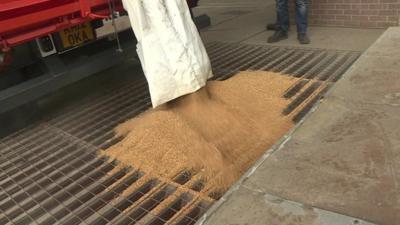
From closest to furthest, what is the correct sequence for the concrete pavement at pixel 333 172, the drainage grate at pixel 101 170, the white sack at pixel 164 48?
the concrete pavement at pixel 333 172
the drainage grate at pixel 101 170
the white sack at pixel 164 48

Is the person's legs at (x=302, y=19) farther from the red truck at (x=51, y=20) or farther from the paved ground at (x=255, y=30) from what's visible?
the red truck at (x=51, y=20)

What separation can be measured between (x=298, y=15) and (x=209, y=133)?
295 centimetres

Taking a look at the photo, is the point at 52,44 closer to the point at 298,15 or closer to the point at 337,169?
the point at 337,169

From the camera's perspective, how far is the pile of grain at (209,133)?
292 centimetres

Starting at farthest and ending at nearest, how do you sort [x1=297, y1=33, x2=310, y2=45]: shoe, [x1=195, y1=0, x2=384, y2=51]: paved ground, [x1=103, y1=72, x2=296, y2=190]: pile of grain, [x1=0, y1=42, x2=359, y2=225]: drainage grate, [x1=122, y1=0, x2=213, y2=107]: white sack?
[x1=297, y1=33, x2=310, y2=45]: shoe → [x1=195, y1=0, x2=384, y2=51]: paved ground → [x1=122, y1=0, x2=213, y2=107]: white sack → [x1=103, y1=72, x2=296, y2=190]: pile of grain → [x1=0, y1=42, x2=359, y2=225]: drainage grate

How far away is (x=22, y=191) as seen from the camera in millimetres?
3043

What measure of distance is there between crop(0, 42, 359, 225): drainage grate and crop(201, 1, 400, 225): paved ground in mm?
408

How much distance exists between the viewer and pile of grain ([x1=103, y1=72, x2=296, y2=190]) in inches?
115

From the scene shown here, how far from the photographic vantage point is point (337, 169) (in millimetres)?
2283

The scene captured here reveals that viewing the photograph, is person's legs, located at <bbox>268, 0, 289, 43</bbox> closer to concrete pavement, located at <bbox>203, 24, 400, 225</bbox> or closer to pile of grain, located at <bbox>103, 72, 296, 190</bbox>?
pile of grain, located at <bbox>103, 72, 296, 190</bbox>

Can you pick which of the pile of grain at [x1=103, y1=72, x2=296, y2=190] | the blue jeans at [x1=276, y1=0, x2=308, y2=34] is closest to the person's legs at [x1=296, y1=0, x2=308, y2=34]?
the blue jeans at [x1=276, y1=0, x2=308, y2=34]

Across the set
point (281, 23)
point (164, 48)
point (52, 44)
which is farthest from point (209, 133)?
point (281, 23)

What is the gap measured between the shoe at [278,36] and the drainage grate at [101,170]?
845 mm

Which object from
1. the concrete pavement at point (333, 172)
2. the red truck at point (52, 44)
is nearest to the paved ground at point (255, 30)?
the red truck at point (52, 44)
